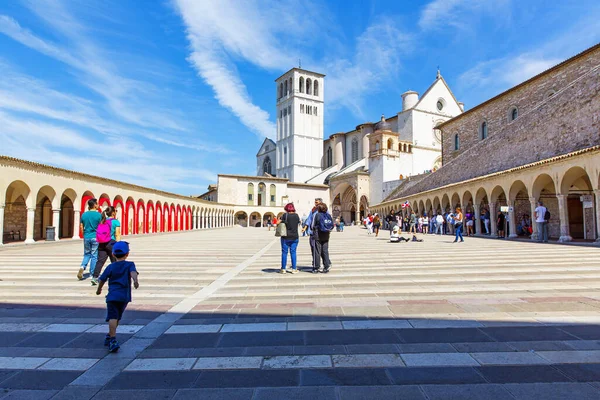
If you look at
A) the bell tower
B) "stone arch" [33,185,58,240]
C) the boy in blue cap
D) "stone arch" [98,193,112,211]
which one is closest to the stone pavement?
the boy in blue cap

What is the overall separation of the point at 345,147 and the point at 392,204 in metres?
30.2

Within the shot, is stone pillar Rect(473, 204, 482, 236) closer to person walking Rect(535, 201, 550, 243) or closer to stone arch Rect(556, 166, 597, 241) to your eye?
stone arch Rect(556, 166, 597, 241)

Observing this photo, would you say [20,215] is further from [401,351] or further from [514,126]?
[514,126]

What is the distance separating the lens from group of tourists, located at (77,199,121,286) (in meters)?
7.46

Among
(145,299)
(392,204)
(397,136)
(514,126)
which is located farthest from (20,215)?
(397,136)

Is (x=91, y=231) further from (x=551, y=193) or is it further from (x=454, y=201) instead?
(x=454, y=201)

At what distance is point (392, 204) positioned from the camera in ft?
147

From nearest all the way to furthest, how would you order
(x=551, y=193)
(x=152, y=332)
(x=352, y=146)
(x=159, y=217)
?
(x=152, y=332) < (x=551, y=193) < (x=159, y=217) < (x=352, y=146)

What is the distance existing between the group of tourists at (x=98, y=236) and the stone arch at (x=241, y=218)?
5577 centimetres

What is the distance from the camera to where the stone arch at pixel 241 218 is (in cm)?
6383

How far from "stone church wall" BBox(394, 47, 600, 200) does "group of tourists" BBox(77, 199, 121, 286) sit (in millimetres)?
18223

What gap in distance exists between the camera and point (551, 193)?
21.4 meters

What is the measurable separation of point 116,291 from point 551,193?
23.4 meters

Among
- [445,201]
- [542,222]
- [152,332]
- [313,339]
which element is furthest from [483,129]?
[152,332]
